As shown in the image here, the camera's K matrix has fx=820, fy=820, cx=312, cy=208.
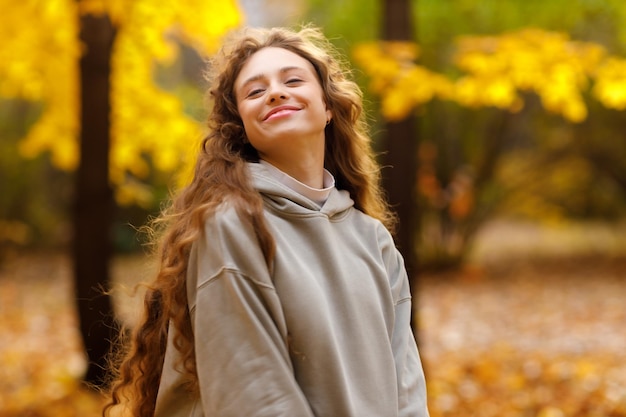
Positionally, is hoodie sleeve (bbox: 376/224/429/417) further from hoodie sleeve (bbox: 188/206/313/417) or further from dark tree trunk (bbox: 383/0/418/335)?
dark tree trunk (bbox: 383/0/418/335)

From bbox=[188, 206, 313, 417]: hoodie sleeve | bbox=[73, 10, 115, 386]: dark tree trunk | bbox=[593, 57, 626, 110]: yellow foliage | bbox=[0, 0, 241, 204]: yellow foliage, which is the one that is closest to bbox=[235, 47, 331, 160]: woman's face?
bbox=[188, 206, 313, 417]: hoodie sleeve

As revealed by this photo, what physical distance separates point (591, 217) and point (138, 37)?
1107 cm

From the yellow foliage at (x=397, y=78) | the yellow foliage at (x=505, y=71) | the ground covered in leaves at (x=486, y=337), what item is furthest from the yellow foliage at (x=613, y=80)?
the ground covered in leaves at (x=486, y=337)

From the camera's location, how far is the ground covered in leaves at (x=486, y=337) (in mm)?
5391

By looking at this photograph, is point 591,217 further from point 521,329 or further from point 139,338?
point 139,338

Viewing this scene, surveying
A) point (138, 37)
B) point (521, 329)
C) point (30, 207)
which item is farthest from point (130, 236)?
point (138, 37)

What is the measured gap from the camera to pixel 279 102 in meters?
1.96

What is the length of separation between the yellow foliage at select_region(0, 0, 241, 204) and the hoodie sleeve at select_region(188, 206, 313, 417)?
138 inches

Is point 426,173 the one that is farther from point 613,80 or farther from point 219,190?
point 219,190

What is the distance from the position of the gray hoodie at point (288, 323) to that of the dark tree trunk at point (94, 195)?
379 centimetres

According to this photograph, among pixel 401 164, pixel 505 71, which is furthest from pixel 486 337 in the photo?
pixel 505 71

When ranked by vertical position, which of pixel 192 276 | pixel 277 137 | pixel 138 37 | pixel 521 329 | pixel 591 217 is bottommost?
pixel 591 217

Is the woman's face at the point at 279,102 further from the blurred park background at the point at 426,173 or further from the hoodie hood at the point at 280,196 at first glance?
the blurred park background at the point at 426,173

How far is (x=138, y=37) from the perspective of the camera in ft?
19.8
